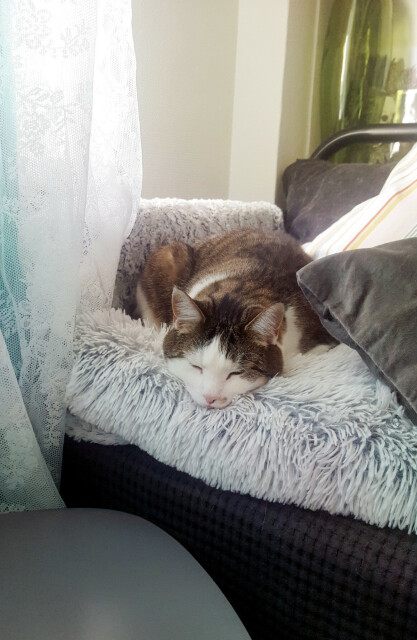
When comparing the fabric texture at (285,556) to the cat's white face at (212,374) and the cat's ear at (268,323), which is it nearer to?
the cat's white face at (212,374)

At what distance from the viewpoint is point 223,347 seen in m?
0.87

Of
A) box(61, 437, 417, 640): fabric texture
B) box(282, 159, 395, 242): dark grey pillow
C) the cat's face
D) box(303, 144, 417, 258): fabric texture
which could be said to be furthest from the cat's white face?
box(282, 159, 395, 242): dark grey pillow

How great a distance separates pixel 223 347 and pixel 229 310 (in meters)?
0.09

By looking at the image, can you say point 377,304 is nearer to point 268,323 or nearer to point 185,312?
point 268,323

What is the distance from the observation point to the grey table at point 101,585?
20.8 inches

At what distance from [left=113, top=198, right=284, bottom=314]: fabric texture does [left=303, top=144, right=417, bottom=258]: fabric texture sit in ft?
1.00

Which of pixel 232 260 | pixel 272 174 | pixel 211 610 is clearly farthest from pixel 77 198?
pixel 272 174

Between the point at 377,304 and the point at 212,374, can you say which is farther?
Result: the point at 212,374

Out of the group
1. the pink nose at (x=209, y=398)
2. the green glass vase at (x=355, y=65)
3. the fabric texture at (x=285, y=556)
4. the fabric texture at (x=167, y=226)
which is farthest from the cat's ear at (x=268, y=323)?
the green glass vase at (x=355, y=65)

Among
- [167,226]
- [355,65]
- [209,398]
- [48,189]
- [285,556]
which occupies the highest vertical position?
[355,65]

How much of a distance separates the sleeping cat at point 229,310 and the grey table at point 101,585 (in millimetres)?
218

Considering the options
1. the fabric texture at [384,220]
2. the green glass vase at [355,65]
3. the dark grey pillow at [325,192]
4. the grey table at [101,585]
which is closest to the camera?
the grey table at [101,585]

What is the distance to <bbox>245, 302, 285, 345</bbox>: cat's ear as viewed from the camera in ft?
2.78

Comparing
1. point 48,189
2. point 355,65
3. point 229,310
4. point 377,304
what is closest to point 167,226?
point 229,310
